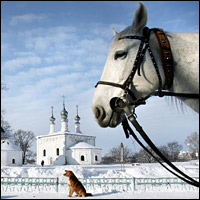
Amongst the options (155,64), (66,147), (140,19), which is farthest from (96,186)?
(66,147)

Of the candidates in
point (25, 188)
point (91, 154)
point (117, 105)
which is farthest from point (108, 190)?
point (91, 154)

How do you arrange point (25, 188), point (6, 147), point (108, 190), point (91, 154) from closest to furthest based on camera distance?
1. point (108, 190)
2. point (25, 188)
3. point (6, 147)
4. point (91, 154)

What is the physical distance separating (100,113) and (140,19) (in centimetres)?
84

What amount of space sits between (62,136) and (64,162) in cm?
492

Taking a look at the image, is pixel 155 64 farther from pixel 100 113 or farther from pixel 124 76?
pixel 100 113

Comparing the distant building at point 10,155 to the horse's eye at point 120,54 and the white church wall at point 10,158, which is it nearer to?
the white church wall at point 10,158

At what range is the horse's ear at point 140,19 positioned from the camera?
1826 millimetres

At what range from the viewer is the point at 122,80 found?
1.93 metres

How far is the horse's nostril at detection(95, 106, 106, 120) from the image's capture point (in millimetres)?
1949

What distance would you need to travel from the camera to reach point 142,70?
190 cm

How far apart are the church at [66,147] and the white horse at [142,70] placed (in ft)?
136

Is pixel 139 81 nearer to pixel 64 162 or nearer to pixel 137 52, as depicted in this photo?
pixel 137 52

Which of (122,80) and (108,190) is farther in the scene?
(108,190)

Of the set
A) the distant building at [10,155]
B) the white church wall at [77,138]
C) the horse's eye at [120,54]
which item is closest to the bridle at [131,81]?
the horse's eye at [120,54]
